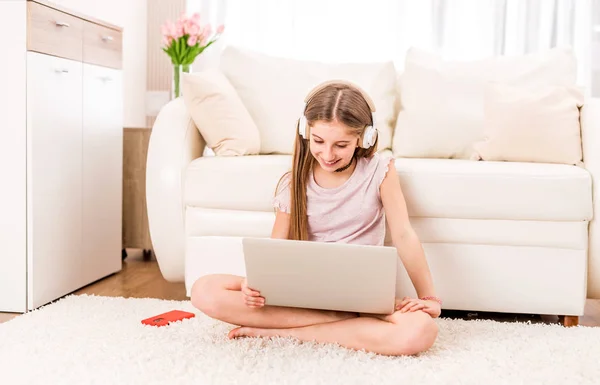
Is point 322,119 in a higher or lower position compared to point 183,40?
lower

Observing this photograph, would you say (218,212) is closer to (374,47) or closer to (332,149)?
(332,149)

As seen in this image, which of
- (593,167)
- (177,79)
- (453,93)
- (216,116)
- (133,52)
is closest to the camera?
(593,167)

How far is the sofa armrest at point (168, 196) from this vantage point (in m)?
2.31

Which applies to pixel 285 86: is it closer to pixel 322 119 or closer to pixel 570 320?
pixel 322 119

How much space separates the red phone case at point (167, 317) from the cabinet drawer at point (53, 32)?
0.95m

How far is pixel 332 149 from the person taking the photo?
5.92 feet

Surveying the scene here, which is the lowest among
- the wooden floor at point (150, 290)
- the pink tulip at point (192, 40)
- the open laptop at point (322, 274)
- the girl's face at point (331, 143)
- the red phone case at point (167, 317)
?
the wooden floor at point (150, 290)

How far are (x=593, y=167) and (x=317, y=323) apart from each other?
1072 millimetres

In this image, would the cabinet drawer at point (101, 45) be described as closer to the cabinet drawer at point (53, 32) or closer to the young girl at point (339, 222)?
the cabinet drawer at point (53, 32)

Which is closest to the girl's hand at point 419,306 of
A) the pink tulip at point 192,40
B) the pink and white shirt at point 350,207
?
the pink and white shirt at point 350,207

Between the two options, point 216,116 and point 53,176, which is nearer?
point 53,176

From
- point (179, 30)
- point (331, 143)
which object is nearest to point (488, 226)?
point (331, 143)

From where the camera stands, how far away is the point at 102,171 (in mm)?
2725

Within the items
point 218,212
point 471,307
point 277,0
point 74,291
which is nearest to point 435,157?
point 471,307
